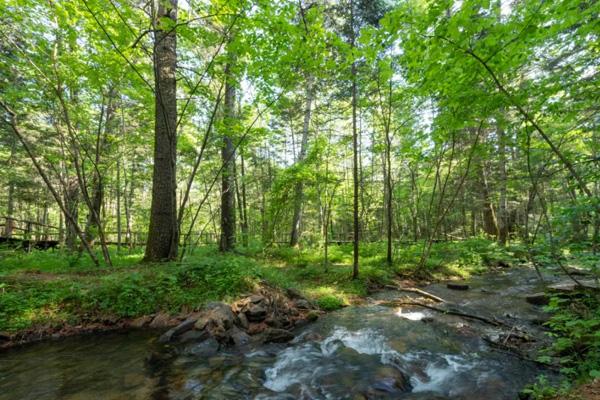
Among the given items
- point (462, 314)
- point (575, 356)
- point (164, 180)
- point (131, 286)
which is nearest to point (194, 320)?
point (131, 286)

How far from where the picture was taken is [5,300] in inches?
180

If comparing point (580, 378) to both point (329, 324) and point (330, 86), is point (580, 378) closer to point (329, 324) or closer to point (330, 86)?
point (329, 324)

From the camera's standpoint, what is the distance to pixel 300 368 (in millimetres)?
3818

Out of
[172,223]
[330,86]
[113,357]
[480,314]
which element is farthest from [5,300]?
[330,86]

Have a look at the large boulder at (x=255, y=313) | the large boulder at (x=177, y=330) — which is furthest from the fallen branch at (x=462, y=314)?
the large boulder at (x=177, y=330)

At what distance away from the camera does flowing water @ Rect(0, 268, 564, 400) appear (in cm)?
317

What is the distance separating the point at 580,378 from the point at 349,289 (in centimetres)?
507

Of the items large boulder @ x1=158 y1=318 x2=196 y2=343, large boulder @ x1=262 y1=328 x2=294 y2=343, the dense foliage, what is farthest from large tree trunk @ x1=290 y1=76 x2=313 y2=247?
large boulder @ x1=158 y1=318 x2=196 y2=343

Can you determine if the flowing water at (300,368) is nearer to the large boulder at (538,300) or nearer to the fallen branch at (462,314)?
the fallen branch at (462,314)

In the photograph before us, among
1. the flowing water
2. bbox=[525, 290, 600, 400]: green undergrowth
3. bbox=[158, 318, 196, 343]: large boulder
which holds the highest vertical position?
bbox=[525, 290, 600, 400]: green undergrowth

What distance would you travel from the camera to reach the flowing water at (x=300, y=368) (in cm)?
317

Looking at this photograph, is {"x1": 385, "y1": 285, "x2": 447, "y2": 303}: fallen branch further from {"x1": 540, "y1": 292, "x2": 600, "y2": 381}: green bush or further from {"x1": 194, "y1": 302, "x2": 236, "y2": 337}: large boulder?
{"x1": 194, "y1": 302, "x2": 236, "y2": 337}: large boulder

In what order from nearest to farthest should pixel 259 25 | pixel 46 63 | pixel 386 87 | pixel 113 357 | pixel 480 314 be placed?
1. pixel 113 357
2. pixel 259 25
3. pixel 480 314
4. pixel 46 63
5. pixel 386 87

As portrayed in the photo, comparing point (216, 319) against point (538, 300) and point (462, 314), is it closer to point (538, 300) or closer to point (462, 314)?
point (462, 314)
